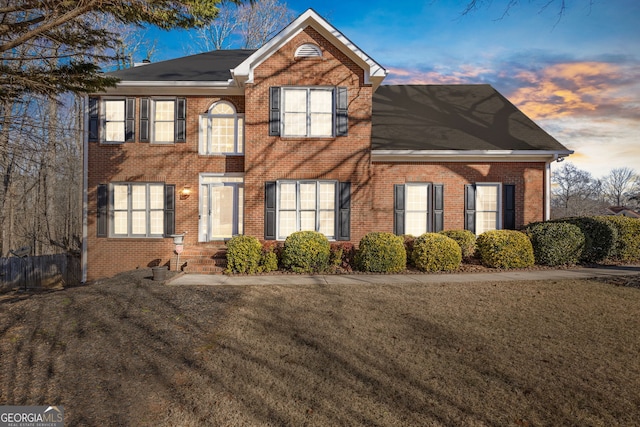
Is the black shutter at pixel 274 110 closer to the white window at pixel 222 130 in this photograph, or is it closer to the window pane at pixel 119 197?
the white window at pixel 222 130

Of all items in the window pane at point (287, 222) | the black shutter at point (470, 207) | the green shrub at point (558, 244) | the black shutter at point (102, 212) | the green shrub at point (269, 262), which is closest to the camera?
the green shrub at point (269, 262)

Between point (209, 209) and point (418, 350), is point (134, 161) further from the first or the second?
point (418, 350)

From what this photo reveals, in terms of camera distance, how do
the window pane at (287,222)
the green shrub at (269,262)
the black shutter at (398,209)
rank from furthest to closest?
the black shutter at (398,209) → the window pane at (287,222) → the green shrub at (269,262)

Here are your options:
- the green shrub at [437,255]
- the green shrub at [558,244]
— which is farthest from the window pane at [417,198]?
the green shrub at [558,244]

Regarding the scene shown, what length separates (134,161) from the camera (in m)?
12.0

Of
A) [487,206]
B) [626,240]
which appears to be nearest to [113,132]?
[487,206]

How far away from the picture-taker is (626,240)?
11.0 metres

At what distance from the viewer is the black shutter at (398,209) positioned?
12492 millimetres

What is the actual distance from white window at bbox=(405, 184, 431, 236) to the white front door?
6116 millimetres

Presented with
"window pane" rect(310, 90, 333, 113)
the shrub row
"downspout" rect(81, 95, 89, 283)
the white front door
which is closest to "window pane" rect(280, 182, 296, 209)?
the shrub row

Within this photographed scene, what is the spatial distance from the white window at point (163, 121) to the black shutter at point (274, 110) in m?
3.61

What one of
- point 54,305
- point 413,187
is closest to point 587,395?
point 54,305

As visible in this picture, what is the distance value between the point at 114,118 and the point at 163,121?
1.69 metres

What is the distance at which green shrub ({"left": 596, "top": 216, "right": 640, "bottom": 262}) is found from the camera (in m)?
11.0
